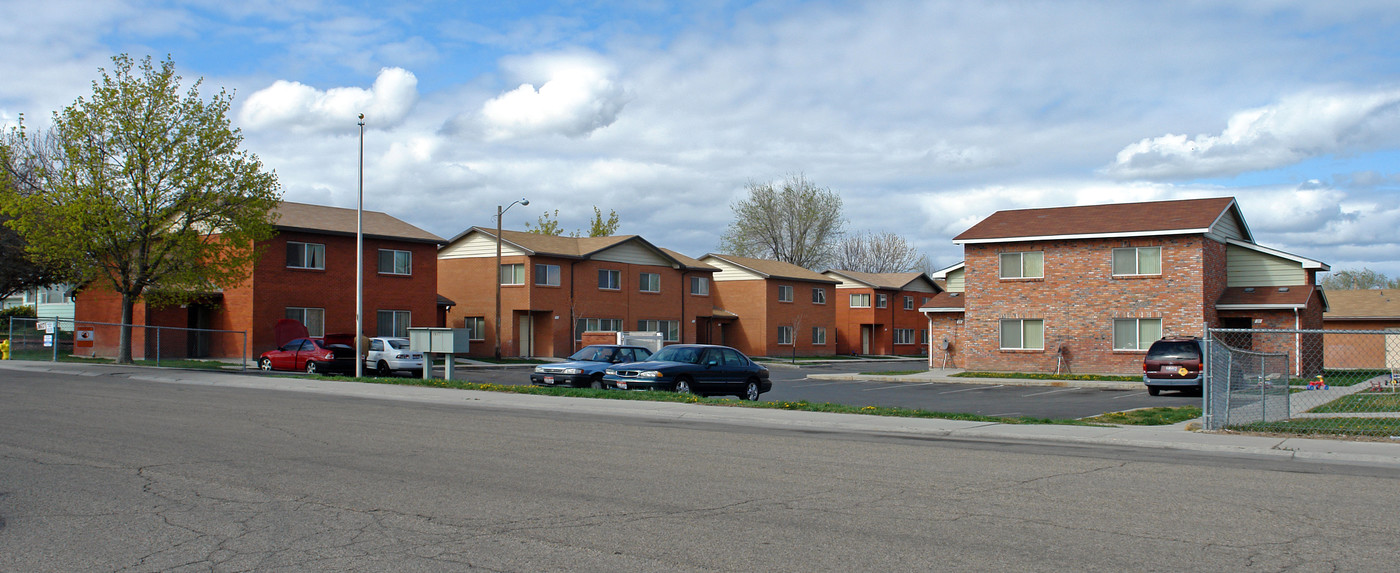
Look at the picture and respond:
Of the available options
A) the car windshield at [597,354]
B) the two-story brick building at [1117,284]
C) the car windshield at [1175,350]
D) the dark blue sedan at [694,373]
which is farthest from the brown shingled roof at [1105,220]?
the car windshield at [597,354]

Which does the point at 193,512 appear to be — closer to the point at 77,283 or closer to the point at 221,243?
the point at 221,243

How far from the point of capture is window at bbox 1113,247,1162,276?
112 ft

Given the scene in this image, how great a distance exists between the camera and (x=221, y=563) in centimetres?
635

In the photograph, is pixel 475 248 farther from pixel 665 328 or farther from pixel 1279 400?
pixel 1279 400

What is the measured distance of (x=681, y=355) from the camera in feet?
75.3

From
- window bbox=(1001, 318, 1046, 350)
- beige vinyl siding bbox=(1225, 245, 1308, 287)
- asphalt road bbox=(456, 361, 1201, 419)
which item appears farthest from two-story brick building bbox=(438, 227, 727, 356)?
beige vinyl siding bbox=(1225, 245, 1308, 287)

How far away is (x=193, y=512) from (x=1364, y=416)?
17.8 m

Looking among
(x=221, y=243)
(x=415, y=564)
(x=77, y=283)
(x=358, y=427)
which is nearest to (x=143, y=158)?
(x=221, y=243)

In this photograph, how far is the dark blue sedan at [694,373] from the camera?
2225 cm

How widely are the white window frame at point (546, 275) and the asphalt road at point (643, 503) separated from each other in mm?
34211

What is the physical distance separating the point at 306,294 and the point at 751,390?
79.4 ft

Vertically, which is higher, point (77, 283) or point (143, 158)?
point (143, 158)

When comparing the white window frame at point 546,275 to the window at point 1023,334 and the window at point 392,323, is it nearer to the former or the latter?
the window at point 392,323

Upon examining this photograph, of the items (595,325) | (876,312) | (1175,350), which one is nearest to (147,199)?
(595,325)
